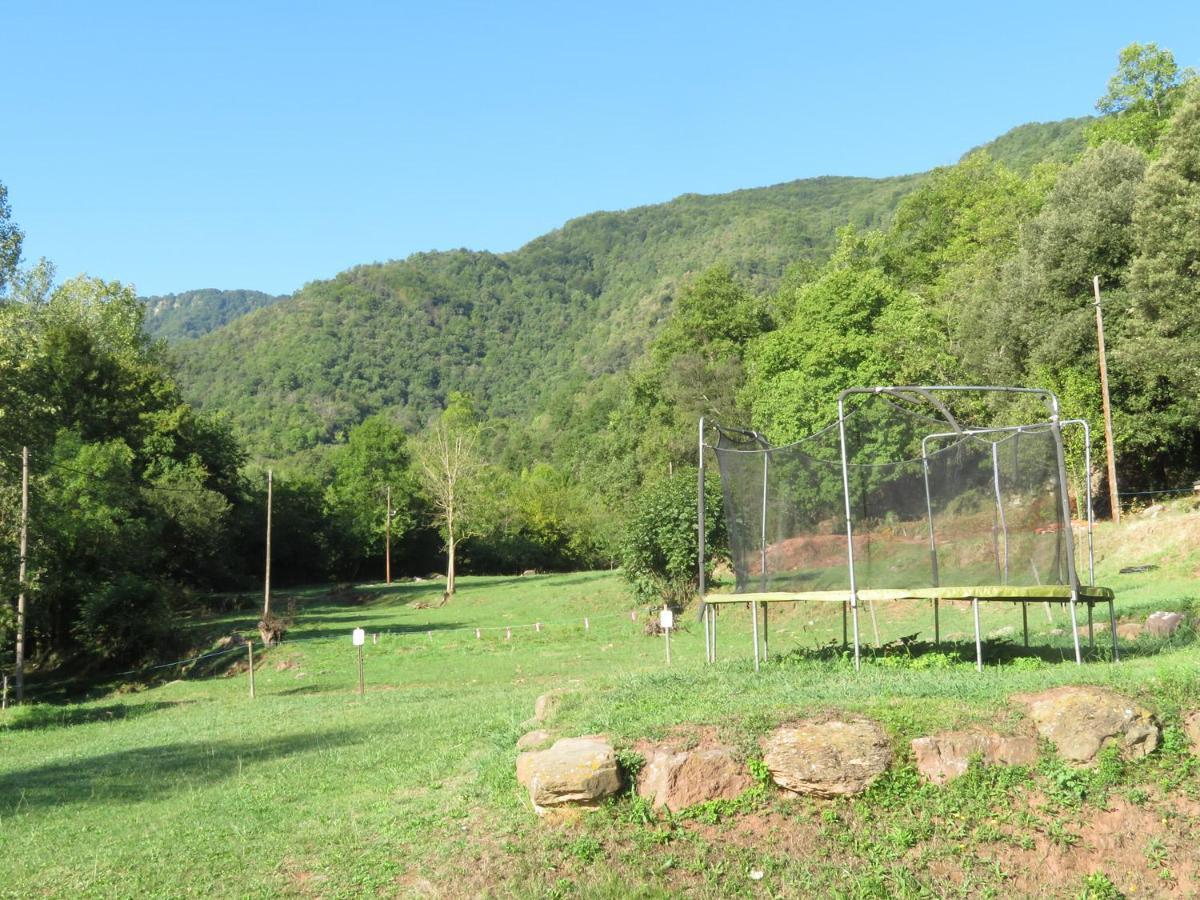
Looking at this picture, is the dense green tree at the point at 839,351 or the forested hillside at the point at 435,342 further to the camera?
the forested hillside at the point at 435,342

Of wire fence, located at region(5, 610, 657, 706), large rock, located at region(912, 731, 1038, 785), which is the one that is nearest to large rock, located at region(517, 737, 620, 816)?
large rock, located at region(912, 731, 1038, 785)

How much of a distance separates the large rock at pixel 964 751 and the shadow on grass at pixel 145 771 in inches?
346

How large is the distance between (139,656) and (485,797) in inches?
1399

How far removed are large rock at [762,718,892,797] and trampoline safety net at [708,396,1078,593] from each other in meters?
3.50

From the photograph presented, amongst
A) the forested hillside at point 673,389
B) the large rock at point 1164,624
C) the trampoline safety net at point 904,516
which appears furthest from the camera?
the forested hillside at point 673,389

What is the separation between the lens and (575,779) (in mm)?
8227

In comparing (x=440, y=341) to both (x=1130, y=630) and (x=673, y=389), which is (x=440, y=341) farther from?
(x=1130, y=630)

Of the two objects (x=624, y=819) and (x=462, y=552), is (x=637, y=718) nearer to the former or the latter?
(x=624, y=819)

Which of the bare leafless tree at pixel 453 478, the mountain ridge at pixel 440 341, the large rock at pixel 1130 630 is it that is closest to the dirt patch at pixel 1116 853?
the large rock at pixel 1130 630

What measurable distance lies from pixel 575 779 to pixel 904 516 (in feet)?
19.8

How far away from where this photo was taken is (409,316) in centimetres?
19300

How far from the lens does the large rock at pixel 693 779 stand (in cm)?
823

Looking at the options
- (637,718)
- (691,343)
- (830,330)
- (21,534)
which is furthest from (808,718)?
(691,343)

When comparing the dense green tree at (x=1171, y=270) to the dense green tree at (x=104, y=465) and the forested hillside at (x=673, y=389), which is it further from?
the dense green tree at (x=104, y=465)
